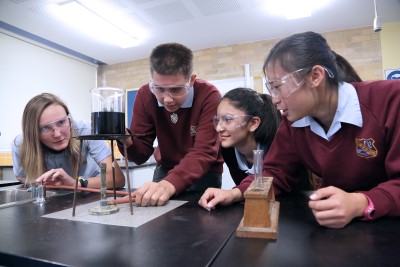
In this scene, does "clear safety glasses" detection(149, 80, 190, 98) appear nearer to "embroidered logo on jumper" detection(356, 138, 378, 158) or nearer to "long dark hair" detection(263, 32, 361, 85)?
"long dark hair" detection(263, 32, 361, 85)

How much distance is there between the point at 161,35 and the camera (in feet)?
12.3

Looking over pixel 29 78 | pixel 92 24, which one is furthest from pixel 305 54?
pixel 29 78

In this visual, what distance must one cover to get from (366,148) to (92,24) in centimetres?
336

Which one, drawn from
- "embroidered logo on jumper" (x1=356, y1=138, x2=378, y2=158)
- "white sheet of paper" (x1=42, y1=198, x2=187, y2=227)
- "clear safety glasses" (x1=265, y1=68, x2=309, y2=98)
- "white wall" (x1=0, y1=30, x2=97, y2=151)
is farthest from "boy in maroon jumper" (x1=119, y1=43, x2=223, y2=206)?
"white wall" (x1=0, y1=30, x2=97, y2=151)

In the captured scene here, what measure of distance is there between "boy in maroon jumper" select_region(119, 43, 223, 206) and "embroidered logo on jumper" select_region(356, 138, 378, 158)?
56 centimetres

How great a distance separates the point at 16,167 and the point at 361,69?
3.82 meters

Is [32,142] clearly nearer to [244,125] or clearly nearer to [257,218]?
[244,125]

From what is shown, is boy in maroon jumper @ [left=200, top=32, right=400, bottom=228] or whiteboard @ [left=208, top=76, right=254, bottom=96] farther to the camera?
whiteboard @ [left=208, top=76, right=254, bottom=96]

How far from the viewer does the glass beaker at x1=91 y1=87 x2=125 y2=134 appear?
2.60 feet

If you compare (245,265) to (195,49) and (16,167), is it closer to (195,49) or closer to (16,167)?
(16,167)

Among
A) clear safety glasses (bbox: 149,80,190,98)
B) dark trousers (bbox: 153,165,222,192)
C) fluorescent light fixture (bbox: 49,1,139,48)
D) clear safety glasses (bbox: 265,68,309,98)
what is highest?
fluorescent light fixture (bbox: 49,1,139,48)

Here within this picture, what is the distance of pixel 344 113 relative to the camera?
0.87 meters

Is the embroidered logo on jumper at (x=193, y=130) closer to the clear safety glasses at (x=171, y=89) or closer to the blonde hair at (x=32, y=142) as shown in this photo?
the clear safety glasses at (x=171, y=89)

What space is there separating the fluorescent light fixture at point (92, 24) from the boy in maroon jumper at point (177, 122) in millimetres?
2073
